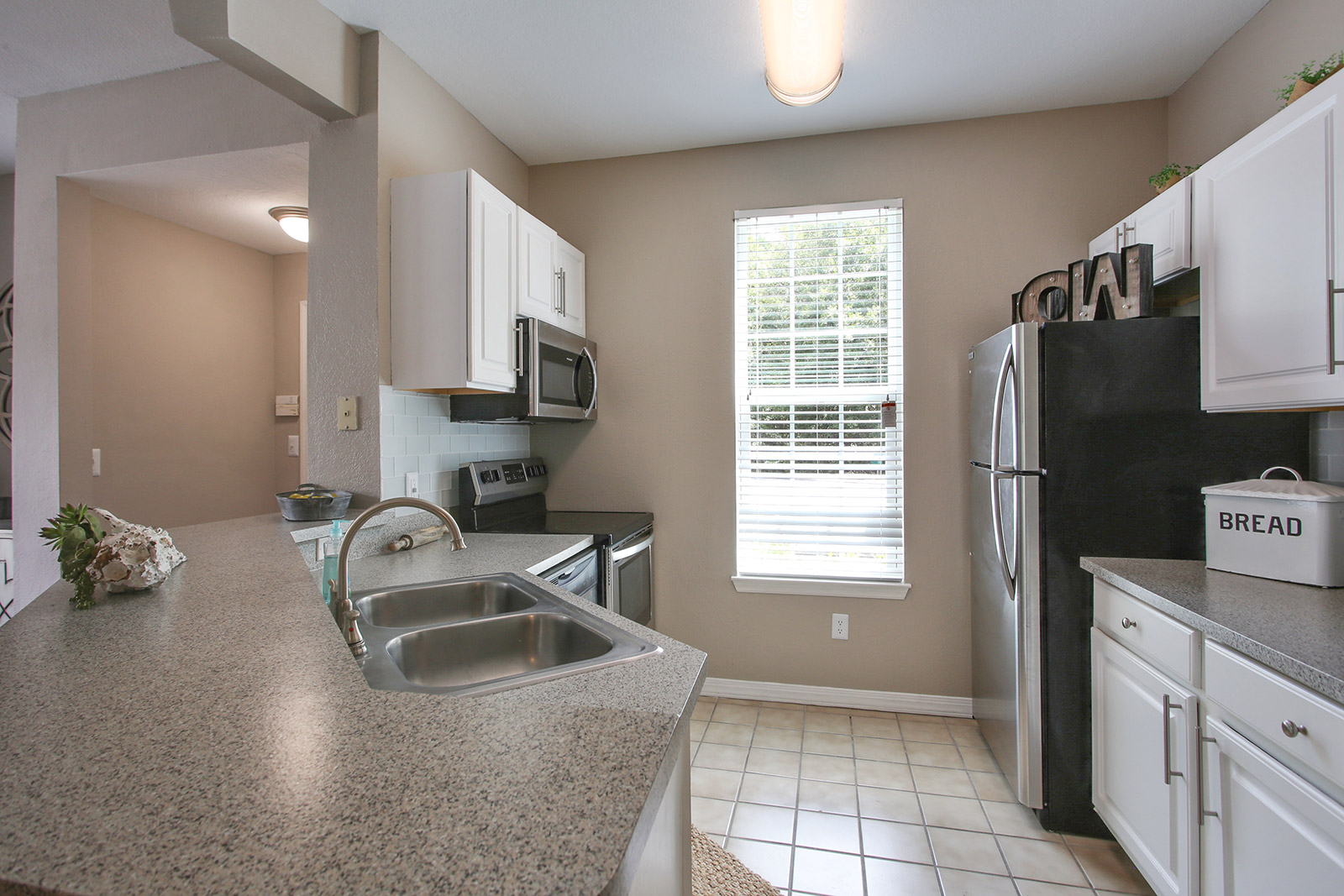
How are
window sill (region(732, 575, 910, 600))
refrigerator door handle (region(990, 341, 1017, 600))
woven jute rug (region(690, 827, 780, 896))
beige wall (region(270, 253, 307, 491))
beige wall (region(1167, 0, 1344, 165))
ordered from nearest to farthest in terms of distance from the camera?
woven jute rug (region(690, 827, 780, 896)) → beige wall (region(1167, 0, 1344, 165)) → refrigerator door handle (region(990, 341, 1017, 600)) → window sill (region(732, 575, 910, 600)) → beige wall (region(270, 253, 307, 491))

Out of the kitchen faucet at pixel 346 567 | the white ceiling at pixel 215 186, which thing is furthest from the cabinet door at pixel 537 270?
the kitchen faucet at pixel 346 567

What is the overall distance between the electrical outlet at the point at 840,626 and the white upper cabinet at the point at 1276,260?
161 cm

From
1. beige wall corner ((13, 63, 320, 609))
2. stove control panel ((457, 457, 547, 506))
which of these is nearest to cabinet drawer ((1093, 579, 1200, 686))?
stove control panel ((457, 457, 547, 506))

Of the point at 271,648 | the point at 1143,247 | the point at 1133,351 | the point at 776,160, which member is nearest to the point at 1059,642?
the point at 1133,351

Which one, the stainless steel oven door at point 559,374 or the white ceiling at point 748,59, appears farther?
the stainless steel oven door at point 559,374

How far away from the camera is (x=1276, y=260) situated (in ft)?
5.22

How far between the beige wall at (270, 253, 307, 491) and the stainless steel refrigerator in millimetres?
3973

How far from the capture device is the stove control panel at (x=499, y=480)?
260 cm

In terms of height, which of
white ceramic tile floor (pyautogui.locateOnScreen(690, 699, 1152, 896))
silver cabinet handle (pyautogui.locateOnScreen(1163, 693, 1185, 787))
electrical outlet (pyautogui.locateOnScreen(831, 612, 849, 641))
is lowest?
white ceramic tile floor (pyautogui.locateOnScreen(690, 699, 1152, 896))

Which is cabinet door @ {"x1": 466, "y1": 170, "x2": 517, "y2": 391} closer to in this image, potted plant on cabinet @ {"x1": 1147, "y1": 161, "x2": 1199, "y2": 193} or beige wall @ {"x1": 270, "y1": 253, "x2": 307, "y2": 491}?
beige wall @ {"x1": 270, "y1": 253, "x2": 307, "y2": 491}

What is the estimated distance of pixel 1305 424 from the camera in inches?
74.6

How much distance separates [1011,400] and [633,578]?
1647 millimetres

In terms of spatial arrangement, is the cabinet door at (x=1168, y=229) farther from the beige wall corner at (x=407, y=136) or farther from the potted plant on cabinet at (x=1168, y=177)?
the beige wall corner at (x=407, y=136)

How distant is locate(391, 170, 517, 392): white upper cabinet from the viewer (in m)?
2.16
